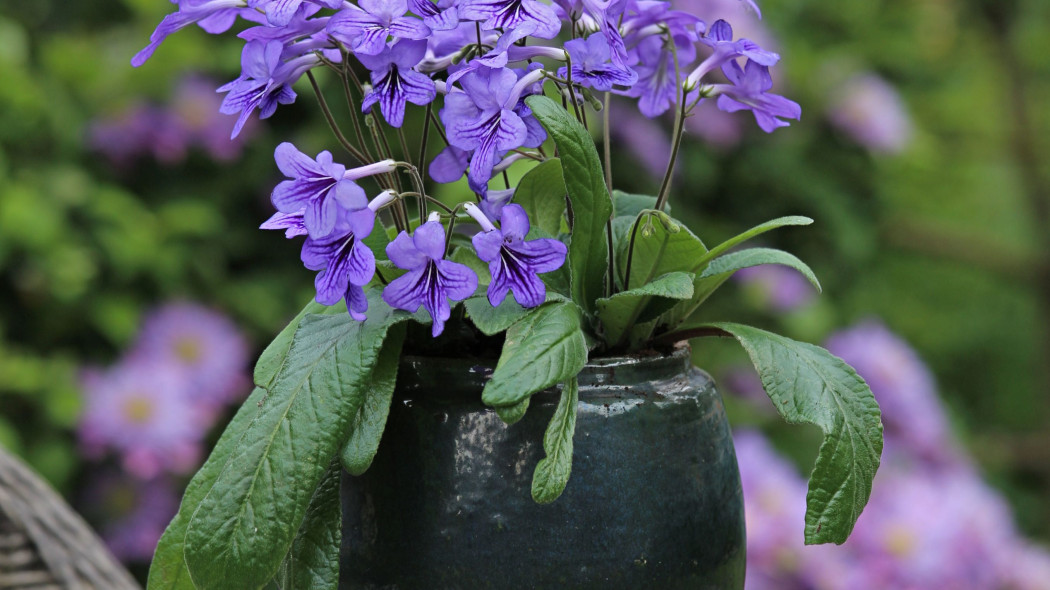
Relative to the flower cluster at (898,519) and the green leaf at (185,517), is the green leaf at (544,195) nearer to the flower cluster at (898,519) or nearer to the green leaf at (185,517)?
the green leaf at (185,517)

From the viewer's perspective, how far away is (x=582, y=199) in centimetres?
68

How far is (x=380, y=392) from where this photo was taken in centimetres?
66

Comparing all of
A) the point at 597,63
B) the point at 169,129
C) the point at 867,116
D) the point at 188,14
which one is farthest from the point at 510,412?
the point at 867,116

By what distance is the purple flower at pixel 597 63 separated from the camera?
A: 658 millimetres

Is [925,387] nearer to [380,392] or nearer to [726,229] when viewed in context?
[726,229]

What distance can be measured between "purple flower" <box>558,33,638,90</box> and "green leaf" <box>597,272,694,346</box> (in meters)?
0.13

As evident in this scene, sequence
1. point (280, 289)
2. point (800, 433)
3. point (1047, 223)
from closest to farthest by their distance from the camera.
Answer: point (280, 289), point (800, 433), point (1047, 223)

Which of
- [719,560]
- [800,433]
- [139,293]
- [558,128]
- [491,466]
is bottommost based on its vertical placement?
[800,433]

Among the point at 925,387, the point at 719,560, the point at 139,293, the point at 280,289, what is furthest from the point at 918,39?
the point at 719,560

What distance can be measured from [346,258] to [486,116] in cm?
13

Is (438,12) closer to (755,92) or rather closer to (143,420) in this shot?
(755,92)

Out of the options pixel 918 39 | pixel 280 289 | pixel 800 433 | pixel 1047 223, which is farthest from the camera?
pixel 1047 223

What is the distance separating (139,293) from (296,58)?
135 cm

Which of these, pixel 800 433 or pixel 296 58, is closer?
pixel 296 58
